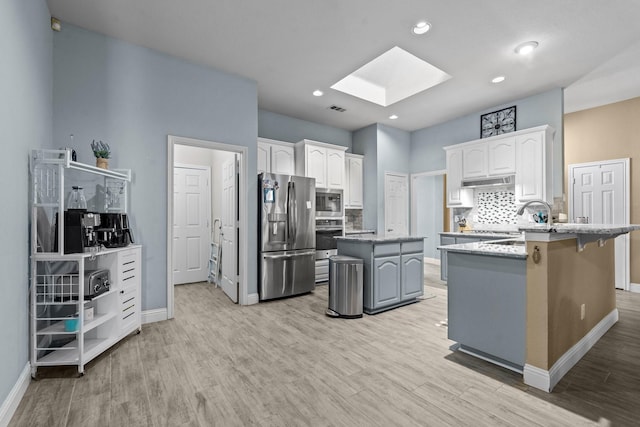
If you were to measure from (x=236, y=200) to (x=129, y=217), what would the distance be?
133cm

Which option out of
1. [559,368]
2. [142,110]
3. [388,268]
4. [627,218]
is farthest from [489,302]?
[627,218]

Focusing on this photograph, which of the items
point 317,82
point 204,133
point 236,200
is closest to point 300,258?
point 236,200

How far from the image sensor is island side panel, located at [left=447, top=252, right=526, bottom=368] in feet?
7.04

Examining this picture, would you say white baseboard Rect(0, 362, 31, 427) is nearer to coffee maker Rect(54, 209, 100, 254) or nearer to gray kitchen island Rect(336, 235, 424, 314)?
coffee maker Rect(54, 209, 100, 254)

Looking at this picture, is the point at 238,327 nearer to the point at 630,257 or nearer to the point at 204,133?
the point at 204,133

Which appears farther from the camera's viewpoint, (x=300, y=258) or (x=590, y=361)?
(x=300, y=258)

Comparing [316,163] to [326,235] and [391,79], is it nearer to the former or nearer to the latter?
[326,235]

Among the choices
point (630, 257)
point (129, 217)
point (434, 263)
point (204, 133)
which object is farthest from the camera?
point (434, 263)

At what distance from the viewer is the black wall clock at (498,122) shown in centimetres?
490

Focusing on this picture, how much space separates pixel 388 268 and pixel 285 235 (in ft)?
5.18

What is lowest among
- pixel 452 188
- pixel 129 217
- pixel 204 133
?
pixel 129 217

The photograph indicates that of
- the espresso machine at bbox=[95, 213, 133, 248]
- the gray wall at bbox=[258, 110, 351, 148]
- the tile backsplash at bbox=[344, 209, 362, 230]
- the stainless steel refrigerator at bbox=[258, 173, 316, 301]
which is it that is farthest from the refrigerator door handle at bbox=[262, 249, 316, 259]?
the gray wall at bbox=[258, 110, 351, 148]

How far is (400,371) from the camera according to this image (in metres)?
2.23

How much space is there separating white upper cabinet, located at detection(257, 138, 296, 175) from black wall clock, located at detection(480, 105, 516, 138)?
3.55 m
